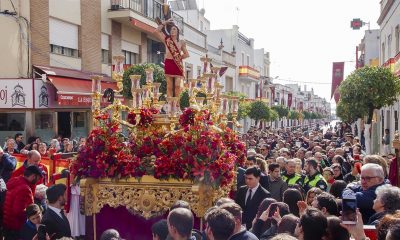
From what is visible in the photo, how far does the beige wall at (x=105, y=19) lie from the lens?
20859 millimetres

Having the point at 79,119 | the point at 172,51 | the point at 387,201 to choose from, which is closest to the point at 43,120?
the point at 79,119

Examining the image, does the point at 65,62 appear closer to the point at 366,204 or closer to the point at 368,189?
the point at 368,189

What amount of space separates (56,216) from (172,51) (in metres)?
2.92

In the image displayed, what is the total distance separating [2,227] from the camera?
6559 millimetres

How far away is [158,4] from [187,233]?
896 inches

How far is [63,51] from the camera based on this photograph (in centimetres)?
1834

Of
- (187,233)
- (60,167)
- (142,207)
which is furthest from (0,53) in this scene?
(187,233)

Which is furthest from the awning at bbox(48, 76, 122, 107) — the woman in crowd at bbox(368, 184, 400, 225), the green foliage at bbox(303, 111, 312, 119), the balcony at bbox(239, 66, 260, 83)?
the green foliage at bbox(303, 111, 312, 119)

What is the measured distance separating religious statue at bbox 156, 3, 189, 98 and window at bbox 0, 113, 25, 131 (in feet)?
35.0

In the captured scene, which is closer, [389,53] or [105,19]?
[105,19]

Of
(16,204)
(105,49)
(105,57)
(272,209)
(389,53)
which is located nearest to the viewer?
(272,209)

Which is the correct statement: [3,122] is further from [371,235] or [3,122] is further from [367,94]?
[371,235]

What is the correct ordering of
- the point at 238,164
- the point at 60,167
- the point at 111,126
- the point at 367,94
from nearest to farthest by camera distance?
the point at 111,126 → the point at 238,164 → the point at 60,167 → the point at 367,94

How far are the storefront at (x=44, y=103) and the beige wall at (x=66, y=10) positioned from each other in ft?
6.71
